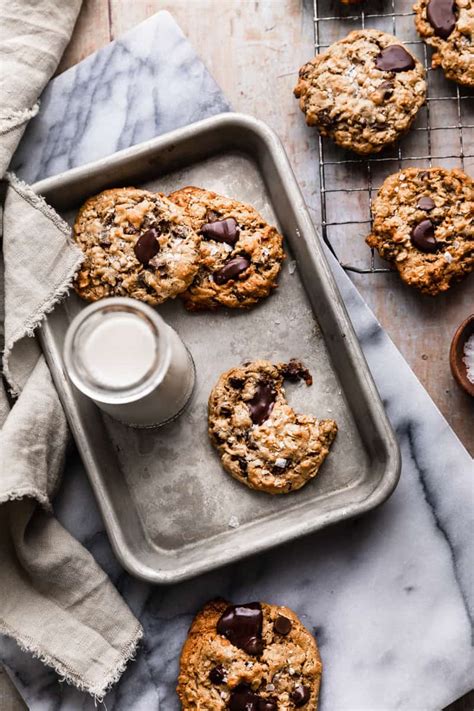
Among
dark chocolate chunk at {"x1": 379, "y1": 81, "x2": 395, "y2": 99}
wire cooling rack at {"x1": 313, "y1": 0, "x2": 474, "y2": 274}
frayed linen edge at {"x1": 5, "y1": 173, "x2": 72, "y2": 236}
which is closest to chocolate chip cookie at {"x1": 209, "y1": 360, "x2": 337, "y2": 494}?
wire cooling rack at {"x1": 313, "y1": 0, "x2": 474, "y2": 274}

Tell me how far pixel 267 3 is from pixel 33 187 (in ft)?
2.57

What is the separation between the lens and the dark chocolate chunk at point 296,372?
2.13 metres

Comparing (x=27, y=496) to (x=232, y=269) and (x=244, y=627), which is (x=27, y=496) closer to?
(x=244, y=627)

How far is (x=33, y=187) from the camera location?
2.06 meters

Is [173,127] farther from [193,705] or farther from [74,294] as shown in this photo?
[193,705]

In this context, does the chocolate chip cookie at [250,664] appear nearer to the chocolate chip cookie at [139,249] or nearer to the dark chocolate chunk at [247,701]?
the dark chocolate chunk at [247,701]

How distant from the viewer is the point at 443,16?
2.15m

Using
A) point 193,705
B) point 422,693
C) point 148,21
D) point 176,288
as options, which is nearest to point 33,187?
point 176,288

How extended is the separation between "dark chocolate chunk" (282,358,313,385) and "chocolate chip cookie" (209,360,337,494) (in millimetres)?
27

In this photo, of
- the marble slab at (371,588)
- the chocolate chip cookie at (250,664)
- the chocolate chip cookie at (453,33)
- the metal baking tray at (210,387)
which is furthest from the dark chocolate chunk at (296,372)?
the chocolate chip cookie at (453,33)

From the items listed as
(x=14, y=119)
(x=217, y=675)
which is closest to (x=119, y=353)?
(x=14, y=119)

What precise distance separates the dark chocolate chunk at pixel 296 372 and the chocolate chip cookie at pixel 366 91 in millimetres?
549

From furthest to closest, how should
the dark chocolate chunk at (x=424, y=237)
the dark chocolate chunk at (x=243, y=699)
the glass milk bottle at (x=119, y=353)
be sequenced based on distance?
1. the dark chocolate chunk at (x=424, y=237)
2. the dark chocolate chunk at (x=243, y=699)
3. the glass milk bottle at (x=119, y=353)

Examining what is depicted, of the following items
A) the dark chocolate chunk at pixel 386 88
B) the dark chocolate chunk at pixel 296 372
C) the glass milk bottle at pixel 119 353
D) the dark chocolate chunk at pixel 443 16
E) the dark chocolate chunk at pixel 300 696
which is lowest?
the dark chocolate chunk at pixel 300 696
